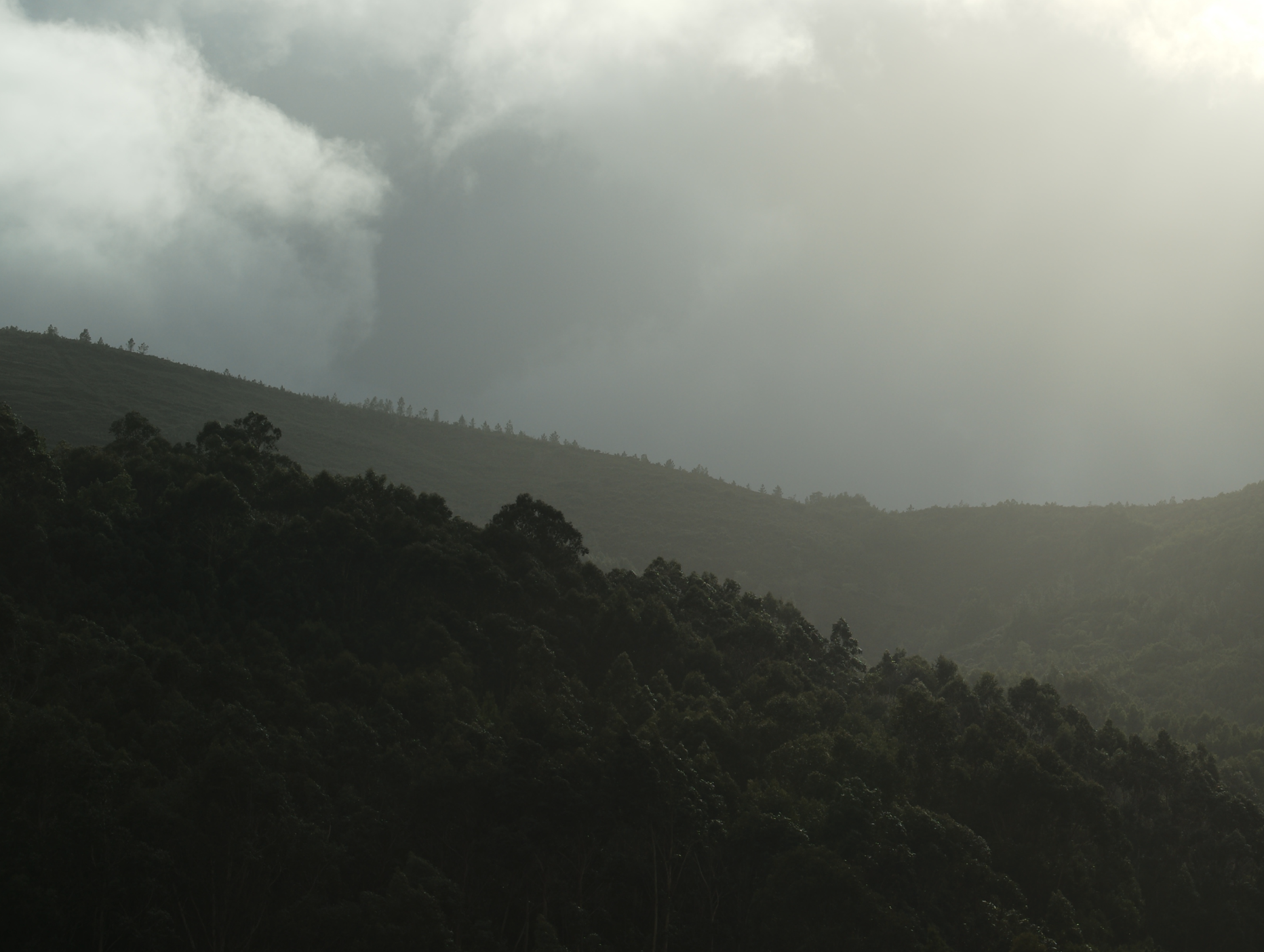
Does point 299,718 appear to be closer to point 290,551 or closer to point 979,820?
point 290,551

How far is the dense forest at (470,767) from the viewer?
4009 centimetres

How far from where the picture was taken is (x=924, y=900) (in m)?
48.4

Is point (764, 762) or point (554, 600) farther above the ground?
point (554, 600)

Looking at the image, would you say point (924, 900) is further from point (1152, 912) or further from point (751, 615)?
point (751, 615)

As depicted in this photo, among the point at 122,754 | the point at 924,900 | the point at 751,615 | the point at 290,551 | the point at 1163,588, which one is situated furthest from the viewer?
the point at 1163,588

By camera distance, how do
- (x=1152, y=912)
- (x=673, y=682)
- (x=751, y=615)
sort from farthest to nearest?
(x=751, y=615)
(x=673, y=682)
(x=1152, y=912)

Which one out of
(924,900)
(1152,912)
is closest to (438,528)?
(924,900)

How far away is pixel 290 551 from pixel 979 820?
144 feet

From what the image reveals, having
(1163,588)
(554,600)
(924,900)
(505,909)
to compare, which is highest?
(1163,588)

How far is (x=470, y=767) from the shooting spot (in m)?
47.3

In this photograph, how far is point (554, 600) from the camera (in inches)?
2928

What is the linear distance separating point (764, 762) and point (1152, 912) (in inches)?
874

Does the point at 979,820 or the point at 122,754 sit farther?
the point at 979,820

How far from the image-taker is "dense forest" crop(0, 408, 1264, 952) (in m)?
40.1
